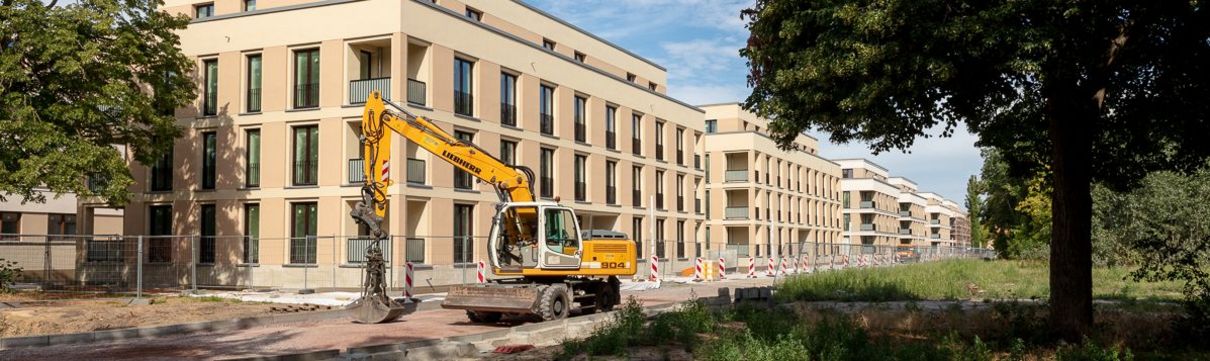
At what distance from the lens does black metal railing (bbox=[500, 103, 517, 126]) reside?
34875 millimetres

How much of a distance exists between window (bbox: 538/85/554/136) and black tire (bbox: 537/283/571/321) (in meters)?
20.0

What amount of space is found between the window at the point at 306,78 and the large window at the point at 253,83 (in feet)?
4.72

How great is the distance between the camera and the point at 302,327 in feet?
58.3

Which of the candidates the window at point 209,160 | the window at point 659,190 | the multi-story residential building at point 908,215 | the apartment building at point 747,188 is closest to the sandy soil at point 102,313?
the window at point 209,160

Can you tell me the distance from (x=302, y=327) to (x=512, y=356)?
7746 millimetres

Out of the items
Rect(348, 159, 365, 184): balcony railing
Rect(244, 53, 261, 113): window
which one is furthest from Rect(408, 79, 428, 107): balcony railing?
Rect(244, 53, 261, 113): window

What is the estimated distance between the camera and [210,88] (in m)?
32.5

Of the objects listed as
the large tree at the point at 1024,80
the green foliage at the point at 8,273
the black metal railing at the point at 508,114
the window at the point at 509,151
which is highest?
the black metal railing at the point at 508,114

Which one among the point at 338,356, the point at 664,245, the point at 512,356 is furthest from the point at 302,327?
the point at 664,245

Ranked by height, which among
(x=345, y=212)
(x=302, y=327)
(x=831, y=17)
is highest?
(x=831, y=17)

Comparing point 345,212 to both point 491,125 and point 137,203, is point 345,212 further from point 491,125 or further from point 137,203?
point 137,203

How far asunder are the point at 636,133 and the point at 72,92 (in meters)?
25.1

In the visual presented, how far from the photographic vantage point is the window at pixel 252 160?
31703 mm

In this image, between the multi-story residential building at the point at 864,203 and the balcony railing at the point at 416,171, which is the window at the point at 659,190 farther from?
the multi-story residential building at the point at 864,203
